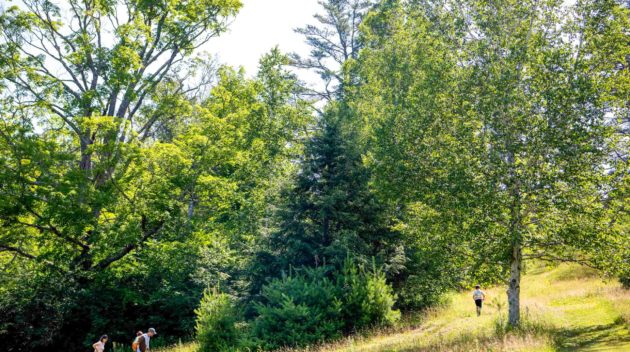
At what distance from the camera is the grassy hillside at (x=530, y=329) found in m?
13.7

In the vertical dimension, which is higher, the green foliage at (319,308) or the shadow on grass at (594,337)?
the green foliage at (319,308)

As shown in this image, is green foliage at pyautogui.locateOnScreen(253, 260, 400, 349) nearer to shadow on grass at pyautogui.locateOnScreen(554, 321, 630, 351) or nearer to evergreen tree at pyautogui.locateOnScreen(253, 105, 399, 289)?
Answer: evergreen tree at pyautogui.locateOnScreen(253, 105, 399, 289)

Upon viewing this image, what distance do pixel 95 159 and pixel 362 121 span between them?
14.9 metres

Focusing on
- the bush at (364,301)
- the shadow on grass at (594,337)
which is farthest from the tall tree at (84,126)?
the shadow on grass at (594,337)

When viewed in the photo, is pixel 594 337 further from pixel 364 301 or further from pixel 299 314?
pixel 299 314

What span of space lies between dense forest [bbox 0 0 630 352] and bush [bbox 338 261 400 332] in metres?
0.09

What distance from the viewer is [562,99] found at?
14.7 m

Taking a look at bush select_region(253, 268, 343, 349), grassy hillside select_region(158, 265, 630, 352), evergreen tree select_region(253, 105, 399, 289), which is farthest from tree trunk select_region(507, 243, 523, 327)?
bush select_region(253, 268, 343, 349)

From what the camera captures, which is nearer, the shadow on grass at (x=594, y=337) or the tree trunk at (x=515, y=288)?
the shadow on grass at (x=594, y=337)

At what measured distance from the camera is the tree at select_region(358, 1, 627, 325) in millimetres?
14703

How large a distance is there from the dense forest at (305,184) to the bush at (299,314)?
0.08 meters

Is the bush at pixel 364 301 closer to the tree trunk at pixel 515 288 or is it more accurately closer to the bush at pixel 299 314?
the bush at pixel 299 314

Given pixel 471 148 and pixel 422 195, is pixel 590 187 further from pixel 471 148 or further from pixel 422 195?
pixel 422 195

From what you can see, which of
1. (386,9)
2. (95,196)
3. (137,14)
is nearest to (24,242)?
(95,196)
